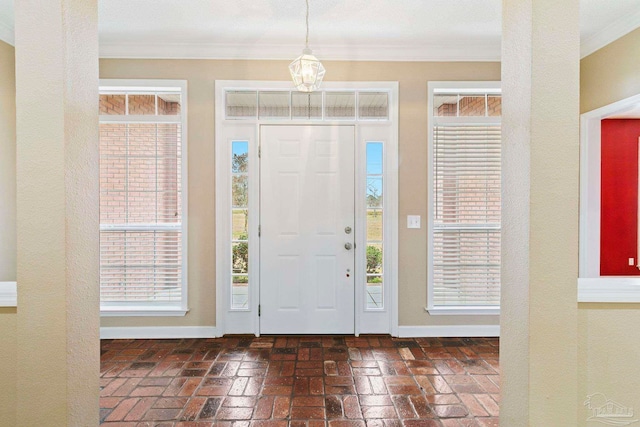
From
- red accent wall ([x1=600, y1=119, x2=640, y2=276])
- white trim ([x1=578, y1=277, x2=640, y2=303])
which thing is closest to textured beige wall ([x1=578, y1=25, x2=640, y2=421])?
white trim ([x1=578, y1=277, x2=640, y2=303])

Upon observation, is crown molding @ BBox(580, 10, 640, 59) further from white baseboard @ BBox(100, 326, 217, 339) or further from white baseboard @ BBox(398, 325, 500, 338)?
white baseboard @ BBox(100, 326, 217, 339)

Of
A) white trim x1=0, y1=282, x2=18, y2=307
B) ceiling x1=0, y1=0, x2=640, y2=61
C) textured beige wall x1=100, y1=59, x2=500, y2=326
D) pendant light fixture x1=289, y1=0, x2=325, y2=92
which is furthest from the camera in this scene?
textured beige wall x1=100, y1=59, x2=500, y2=326

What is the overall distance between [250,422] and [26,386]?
1157 millimetres

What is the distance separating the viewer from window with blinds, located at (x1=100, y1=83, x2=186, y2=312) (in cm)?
333

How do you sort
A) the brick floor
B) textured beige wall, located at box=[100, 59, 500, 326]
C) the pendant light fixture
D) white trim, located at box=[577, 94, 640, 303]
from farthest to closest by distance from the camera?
textured beige wall, located at box=[100, 59, 500, 326], white trim, located at box=[577, 94, 640, 303], the pendant light fixture, the brick floor

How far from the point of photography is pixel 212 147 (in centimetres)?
335

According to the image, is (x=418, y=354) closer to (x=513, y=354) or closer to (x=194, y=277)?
(x=513, y=354)

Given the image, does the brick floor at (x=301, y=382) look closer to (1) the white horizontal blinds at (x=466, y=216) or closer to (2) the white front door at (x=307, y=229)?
(2) the white front door at (x=307, y=229)

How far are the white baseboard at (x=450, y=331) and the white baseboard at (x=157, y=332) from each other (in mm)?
1866

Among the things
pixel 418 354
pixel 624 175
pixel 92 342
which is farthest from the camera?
pixel 624 175

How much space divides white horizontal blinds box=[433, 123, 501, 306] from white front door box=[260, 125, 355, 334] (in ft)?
2.83

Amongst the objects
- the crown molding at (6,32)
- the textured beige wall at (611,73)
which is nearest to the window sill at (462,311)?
the textured beige wall at (611,73)

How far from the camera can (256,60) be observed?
3338 millimetres

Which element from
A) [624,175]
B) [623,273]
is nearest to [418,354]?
[623,273]
